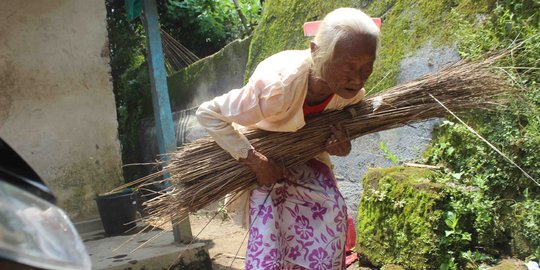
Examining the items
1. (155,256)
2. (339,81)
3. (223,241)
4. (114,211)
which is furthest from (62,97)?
(339,81)

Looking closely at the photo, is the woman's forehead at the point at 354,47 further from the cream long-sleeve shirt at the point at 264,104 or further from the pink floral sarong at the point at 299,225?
the pink floral sarong at the point at 299,225

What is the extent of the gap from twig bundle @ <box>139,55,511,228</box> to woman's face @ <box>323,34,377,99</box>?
31 cm

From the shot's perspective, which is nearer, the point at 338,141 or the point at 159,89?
the point at 338,141

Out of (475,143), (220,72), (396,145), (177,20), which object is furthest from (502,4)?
(177,20)

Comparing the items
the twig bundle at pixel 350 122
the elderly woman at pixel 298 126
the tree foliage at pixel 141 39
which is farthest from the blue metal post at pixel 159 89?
the tree foliage at pixel 141 39

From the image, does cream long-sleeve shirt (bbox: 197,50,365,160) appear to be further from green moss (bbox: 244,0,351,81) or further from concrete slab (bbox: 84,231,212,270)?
green moss (bbox: 244,0,351,81)

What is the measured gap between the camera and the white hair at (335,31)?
6.29ft

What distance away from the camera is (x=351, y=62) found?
6.31 feet

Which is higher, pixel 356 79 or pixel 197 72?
pixel 197 72

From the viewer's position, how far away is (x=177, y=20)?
8.38m

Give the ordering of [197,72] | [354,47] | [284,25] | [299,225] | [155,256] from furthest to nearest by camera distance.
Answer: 1. [197,72]
2. [284,25]
3. [155,256]
4. [299,225]
5. [354,47]

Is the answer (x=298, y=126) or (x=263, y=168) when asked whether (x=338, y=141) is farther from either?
(x=263, y=168)

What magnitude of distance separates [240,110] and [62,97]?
3.62 metres

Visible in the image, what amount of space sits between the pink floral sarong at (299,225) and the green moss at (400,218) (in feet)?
3.00
